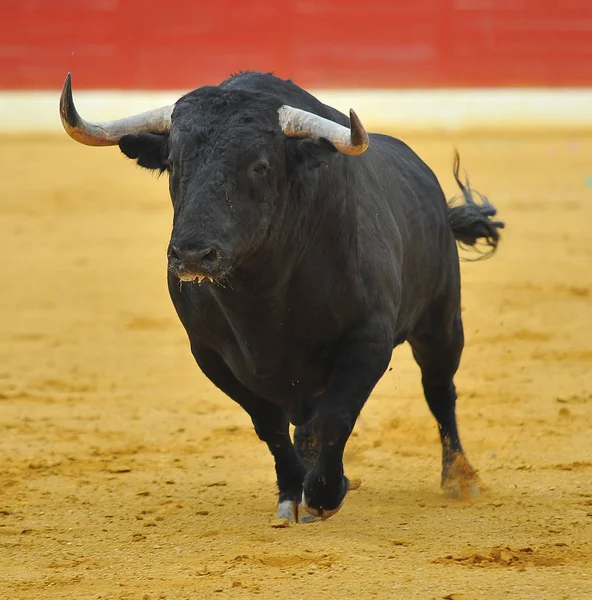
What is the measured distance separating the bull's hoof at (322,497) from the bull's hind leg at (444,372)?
0.90m

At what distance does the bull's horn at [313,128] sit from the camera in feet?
11.0

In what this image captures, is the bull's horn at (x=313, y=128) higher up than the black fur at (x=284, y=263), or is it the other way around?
the bull's horn at (x=313, y=128)

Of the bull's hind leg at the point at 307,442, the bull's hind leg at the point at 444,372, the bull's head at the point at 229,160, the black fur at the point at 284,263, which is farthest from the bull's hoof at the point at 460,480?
the bull's head at the point at 229,160

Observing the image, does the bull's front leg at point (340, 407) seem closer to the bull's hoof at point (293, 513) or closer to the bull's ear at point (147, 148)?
the bull's hoof at point (293, 513)

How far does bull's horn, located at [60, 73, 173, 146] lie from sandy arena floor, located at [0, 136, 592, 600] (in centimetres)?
114

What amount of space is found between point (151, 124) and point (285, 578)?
131cm

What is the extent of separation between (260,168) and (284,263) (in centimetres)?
32

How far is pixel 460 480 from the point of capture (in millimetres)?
4348

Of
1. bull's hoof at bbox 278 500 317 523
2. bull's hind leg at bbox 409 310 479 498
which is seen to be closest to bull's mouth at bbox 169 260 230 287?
bull's hoof at bbox 278 500 317 523

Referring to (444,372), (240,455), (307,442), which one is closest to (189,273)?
(307,442)

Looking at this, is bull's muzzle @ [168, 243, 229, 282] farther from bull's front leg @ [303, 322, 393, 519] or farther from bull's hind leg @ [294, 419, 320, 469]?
bull's hind leg @ [294, 419, 320, 469]

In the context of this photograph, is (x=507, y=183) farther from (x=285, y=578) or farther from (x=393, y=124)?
(x=285, y=578)

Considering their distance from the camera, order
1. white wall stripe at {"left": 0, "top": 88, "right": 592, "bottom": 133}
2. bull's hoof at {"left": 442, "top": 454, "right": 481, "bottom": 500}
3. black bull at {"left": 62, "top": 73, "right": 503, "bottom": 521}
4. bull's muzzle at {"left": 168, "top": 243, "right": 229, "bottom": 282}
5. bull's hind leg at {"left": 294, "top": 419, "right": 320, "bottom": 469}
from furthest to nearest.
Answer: white wall stripe at {"left": 0, "top": 88, "right": 592, "bottom": 133} < bull's hind leg at {"left": 294, "top": 419, "right": 320, "bottom": 469} < bull's hoof at {"left": 442, "top": 454, "right": 481, "bottom": 500} < black bull at {"left": 62, "top": 73, "right": 503, "bottom": 521} < bull's muzzle at {"left": 168, "top": 243, "right": 229, "bottom": 282}

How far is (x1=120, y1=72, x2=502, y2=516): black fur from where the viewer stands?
10.6 ft
